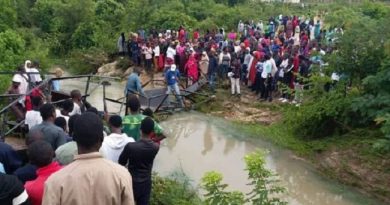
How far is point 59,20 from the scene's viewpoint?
27438 millimetres

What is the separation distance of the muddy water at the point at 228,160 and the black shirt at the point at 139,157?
354 cm

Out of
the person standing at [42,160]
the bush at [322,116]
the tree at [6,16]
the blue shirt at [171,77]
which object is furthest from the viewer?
the tree at [6,16]

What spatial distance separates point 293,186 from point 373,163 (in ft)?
5.75

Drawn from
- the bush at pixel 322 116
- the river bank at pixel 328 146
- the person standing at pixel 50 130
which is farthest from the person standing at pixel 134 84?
the person standing at pixel 50 130

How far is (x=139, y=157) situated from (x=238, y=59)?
1084 centimetres

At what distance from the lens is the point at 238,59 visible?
15.7 metres

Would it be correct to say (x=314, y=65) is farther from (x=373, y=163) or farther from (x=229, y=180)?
(x=229, y=180)

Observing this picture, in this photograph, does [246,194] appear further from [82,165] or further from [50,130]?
[82,165]

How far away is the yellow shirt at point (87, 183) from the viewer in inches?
113

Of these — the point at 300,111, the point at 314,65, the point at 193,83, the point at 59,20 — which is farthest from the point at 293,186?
the point at 59,20

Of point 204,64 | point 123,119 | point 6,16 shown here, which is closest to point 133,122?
point 123,119

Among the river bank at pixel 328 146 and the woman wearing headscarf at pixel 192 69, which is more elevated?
the woman wearing headscarf at pixel 192 69

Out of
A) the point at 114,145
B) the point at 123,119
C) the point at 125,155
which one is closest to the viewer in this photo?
the point at 125,155

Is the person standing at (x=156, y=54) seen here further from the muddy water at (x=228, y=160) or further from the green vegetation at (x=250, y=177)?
the green vegetation at (x=250, y=177)
